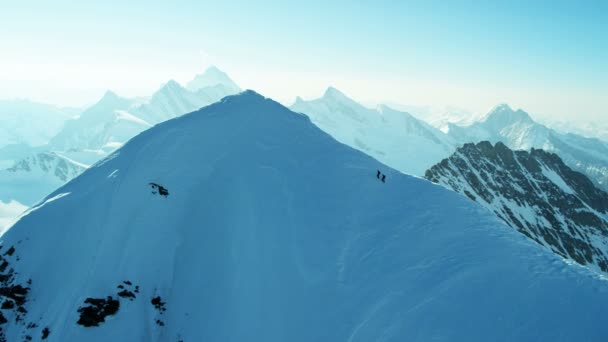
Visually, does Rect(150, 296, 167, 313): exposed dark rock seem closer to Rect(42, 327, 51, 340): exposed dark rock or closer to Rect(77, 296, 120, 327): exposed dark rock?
Rect(77, 296, 120, 327): exposed dark rock

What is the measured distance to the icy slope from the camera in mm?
15367

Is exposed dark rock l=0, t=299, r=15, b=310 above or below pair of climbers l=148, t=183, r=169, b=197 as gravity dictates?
below

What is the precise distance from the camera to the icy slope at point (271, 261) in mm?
15367

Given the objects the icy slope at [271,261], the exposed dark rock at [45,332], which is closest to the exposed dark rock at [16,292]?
the icy slope at [271,261]

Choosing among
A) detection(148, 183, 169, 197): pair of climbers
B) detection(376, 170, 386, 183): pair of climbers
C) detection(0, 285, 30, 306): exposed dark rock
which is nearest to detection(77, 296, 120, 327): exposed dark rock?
detection(0, 285, 30, 306): exposed dark rock

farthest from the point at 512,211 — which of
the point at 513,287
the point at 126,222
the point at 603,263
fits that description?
the point at 126,222

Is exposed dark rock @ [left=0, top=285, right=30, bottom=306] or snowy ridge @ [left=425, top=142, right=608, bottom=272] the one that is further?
snowy ridge @ [left=425, top=142, right=608, bottom=272]

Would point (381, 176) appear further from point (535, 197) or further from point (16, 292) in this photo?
point (535, 197)

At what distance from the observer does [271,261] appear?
20.1 metres

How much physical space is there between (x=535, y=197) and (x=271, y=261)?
128 meters

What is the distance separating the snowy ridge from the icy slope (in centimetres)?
7537

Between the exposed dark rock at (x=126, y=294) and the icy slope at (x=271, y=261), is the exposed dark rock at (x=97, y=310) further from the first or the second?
the exposed dark rock at (x=126, y=294)

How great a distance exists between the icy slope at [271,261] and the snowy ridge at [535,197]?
75373 mm

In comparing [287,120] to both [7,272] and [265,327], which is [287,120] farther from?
[7,272]
